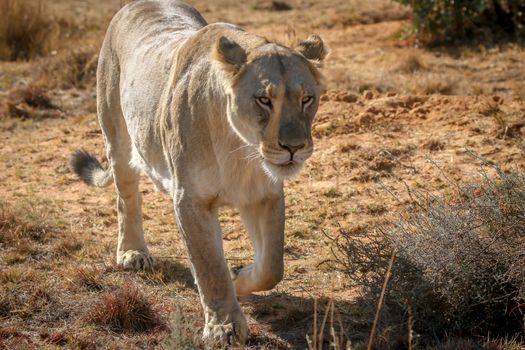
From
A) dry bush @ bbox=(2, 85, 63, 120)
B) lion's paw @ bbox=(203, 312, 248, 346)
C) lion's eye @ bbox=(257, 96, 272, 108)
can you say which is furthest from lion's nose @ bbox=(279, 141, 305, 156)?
dry bush @ bbox=(2, 85, 63, 120)

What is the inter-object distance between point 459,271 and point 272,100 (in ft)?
4.31

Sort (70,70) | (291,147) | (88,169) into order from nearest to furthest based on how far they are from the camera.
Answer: (291,147)
(88,169)
(70,70)

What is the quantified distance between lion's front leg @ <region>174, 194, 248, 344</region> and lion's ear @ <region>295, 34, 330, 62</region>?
39.6 inches

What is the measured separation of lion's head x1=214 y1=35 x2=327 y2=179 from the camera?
439cm

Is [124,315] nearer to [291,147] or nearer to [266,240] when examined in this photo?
[266,240]

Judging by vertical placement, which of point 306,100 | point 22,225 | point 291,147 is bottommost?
point 22,225

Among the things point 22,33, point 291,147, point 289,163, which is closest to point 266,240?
point 289,163

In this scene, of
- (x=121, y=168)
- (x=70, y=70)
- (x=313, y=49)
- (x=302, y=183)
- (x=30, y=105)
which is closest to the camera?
(x=313, y=49)

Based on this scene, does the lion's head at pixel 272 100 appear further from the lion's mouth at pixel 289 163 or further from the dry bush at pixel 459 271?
the dry bush at pixel 459 271

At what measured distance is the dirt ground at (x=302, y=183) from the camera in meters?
5.42

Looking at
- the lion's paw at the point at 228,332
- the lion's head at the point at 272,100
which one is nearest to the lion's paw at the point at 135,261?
the lion's paw at the point at 228,332

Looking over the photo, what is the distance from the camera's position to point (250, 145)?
182 inches

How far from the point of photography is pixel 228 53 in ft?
15.3

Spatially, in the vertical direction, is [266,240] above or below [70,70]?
above
